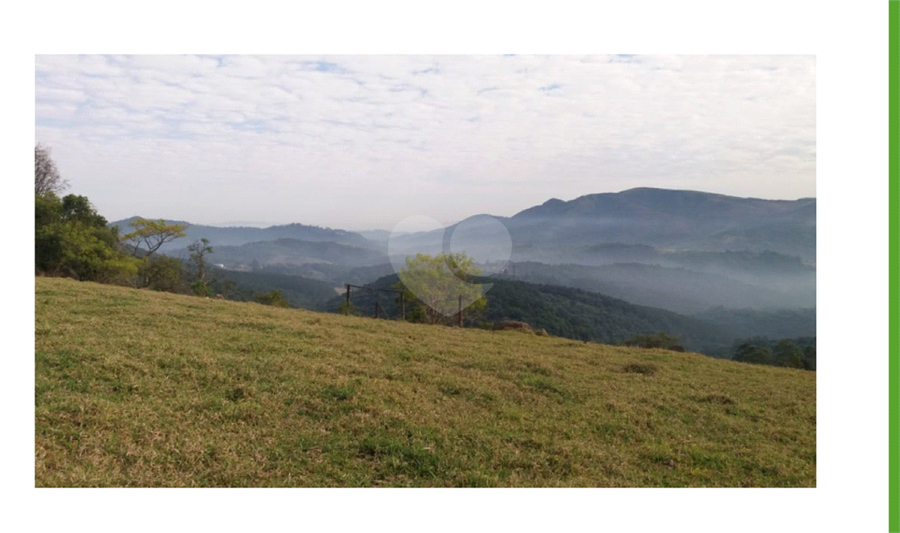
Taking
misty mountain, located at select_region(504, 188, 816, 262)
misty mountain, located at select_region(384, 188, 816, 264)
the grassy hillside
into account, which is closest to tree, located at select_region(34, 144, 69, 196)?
the grassy hillside

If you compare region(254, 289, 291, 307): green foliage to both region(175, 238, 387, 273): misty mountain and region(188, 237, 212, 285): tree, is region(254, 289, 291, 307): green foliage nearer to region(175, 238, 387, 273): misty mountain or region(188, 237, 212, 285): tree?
region(188, 237, 212, 285): tree

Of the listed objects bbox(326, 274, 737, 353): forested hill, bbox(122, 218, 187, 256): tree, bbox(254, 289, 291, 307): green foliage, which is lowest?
bbox(326, 274, 737, 353): forested hill

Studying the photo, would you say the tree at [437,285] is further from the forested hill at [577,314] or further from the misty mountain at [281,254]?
the misty mountain at [281,254]

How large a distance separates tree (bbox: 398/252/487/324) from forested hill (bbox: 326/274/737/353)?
426 inches

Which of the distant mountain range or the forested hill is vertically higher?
the distant mountain range

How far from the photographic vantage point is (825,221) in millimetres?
8398

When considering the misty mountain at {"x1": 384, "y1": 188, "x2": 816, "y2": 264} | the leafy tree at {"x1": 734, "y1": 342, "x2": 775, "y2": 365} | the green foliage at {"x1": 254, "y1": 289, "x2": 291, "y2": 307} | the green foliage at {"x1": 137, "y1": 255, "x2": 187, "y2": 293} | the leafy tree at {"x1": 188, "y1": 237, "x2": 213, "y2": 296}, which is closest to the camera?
the leafy tree at {"x1": 734, "y1": 342, "x2": 775, "y2": 365}

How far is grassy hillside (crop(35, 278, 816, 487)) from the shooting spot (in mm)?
6266

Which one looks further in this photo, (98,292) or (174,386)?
(98,292)

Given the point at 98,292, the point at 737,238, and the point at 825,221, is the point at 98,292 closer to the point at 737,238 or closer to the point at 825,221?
the point at 825,221

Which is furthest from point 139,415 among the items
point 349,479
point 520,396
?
point 520,396

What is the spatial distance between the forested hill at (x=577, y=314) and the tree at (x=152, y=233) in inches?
689

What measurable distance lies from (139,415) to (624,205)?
19041 cm

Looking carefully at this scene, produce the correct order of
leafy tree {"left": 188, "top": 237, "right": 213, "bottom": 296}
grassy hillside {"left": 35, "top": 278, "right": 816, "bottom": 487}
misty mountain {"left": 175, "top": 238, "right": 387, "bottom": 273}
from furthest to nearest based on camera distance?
1. misty mountain {"left": 175, "top": 238, "right": 387, "bottom": 273}
2. leafy tree {"left": 188, "top": 237, "right": 213, "bottom": 296}
3. grassy hillside {"left": 35, "top": 278, "right": 816, "bottom": 487}
